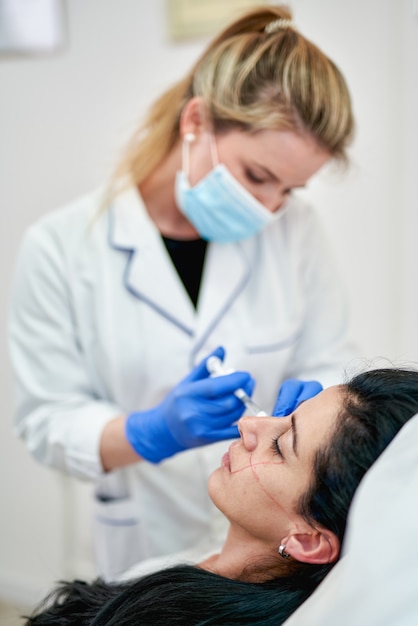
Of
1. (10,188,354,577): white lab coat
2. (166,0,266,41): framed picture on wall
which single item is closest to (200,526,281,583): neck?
(10,188,354,577): white lab coat

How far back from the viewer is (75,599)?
3.33 feet

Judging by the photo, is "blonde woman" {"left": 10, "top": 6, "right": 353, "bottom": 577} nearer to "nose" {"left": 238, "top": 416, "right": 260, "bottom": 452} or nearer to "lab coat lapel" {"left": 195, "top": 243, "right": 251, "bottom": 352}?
"lab coat lapel" {"left": 195, "top": 243, "right": 251, "bottom": 352}

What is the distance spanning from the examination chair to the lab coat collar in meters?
0.66

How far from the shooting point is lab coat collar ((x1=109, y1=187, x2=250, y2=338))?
4.26 feet

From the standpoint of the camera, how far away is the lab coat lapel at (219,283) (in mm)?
1303

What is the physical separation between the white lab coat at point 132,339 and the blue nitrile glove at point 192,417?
4.9 inches

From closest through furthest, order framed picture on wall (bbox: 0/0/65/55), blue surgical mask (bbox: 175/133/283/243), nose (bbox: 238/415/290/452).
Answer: nose (bbox: 238/415/290/452)
blue surgical mask (bbox: 175/133/283/243)
framed picture on wall (bbox: 0/0/65/55)

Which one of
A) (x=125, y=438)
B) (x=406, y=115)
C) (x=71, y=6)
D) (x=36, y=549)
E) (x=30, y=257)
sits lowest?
(x=36, y=549)

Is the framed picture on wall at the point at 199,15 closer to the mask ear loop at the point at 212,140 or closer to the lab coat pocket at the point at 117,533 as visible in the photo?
the mask ear loop at the point at 212,140

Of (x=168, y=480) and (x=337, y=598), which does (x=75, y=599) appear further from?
(x=337, y=598)

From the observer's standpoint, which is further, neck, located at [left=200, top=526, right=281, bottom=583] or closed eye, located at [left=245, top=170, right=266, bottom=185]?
closed eye, located at [left=245, top=170, right=266, bottom=185]

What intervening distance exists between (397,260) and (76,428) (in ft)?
3.14

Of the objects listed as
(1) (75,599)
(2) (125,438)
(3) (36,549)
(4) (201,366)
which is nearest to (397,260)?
(4) (201,366)

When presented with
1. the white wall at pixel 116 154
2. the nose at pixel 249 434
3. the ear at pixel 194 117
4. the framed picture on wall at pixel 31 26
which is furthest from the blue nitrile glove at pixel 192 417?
the framed picture on wall at pixel 31 26
